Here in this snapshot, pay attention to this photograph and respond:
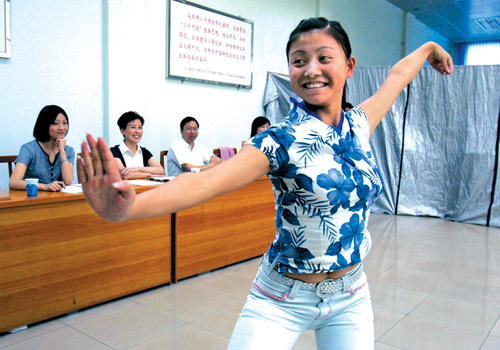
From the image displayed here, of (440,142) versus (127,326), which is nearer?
(127,326)

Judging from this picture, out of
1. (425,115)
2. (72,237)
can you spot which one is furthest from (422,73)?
(72,237)

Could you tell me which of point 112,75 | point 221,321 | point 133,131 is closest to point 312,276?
point 221,321

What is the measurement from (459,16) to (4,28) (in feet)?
29.5

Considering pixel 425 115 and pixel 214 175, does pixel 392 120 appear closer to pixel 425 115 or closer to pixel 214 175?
pixel 425 115

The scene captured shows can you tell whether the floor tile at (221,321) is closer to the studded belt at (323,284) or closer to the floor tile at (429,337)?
Answer: the floor tile at (429,337)

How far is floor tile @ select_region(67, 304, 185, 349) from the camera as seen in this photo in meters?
2.12

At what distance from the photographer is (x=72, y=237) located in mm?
2354

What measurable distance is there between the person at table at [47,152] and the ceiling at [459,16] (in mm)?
7321

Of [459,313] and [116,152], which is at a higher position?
[116,152]

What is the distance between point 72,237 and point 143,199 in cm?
187

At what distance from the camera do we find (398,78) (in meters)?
1.31

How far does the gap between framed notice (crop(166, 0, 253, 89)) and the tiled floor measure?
90.5 inches

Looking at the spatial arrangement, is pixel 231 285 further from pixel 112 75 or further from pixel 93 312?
pixel 112 75

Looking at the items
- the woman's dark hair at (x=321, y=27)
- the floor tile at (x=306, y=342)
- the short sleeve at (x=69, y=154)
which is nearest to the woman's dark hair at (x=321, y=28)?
the woman's dark hair at (x=321, y=27)
